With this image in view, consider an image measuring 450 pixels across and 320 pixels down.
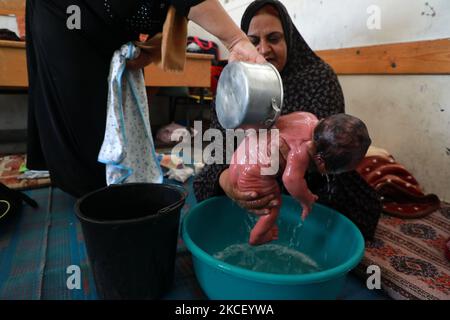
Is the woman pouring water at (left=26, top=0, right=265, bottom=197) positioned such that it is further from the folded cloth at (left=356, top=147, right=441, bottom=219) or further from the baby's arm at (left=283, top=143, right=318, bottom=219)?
the folded cloth at (left=356, top=147, right=441, bottom=219)

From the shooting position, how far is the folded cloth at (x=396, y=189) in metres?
1.30

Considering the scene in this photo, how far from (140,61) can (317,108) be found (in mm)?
739

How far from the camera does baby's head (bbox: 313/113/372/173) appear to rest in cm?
66

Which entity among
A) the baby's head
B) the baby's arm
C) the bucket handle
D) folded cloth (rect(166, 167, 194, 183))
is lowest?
folded cloth (rect(166, 167, 194, 183))

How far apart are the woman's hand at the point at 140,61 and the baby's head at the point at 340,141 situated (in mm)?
778

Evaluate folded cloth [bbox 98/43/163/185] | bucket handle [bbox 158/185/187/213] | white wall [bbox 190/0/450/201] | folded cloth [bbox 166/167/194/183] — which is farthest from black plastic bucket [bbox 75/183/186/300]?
white wall [bbox 190/0/450/201]

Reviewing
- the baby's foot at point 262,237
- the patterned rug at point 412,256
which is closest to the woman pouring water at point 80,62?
the baby's foot at point 262,237

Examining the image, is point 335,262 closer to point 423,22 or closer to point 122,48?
point 122,48

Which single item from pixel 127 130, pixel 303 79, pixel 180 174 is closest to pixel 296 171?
pixel 303 79

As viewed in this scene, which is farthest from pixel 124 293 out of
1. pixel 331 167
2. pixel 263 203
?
pixel 331 167

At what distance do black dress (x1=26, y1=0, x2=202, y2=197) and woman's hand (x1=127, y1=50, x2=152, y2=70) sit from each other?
66 mm

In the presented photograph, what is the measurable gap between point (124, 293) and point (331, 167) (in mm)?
645

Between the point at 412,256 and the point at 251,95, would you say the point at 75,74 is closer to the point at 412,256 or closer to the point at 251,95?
the point at 251,95

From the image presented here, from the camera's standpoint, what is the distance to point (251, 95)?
23.6 inches
